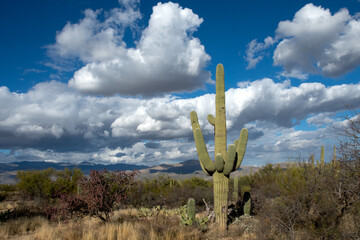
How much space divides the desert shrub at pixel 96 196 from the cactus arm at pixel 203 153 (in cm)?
316

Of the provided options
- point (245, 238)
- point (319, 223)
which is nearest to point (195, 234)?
point (245, 238)

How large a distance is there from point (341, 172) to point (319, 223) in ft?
7.77

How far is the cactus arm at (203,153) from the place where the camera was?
11.2 meters

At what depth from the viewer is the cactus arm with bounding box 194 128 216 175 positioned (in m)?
11.2

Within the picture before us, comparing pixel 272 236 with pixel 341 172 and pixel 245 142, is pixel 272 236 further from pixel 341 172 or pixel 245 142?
pixel 245 142

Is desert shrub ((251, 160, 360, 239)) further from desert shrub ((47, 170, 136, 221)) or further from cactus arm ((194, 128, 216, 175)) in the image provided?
desert shrub ((47, 170, 136, 221))

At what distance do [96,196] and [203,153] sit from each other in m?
4.45

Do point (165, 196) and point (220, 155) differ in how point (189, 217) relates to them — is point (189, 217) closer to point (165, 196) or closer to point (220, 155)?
point (220, 155)

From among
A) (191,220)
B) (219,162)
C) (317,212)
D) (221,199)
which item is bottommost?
(191,220)

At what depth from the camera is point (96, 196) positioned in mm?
9953

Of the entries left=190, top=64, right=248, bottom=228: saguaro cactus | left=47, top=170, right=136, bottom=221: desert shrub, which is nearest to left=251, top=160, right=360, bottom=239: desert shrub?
left=190, top=64, right=248, bottom=228: saguaro cactus

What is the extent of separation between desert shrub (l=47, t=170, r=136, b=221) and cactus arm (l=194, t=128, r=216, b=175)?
3164 millimetres

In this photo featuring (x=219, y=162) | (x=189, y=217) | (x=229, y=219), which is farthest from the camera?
(x=229, y=219)

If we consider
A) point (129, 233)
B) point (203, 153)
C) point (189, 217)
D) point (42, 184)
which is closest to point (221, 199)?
point (189, 217)
